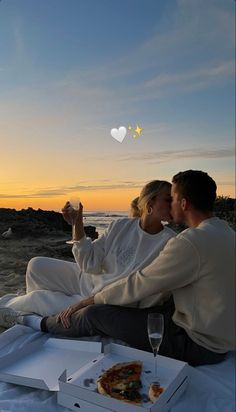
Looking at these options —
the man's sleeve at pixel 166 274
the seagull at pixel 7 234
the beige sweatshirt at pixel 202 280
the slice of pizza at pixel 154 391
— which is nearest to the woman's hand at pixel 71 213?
the man's sleeve at pixel 166 274

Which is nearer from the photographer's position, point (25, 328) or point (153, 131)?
point (25, 328)

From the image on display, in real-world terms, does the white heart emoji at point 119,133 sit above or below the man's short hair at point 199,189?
above

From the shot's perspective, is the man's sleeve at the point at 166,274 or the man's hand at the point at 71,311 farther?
the man's hand at the point at 71,311

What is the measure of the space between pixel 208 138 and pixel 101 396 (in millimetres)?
4625

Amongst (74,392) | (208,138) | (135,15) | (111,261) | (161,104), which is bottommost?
(74,392)

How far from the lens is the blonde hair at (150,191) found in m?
2.84

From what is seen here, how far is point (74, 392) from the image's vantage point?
1921 mm

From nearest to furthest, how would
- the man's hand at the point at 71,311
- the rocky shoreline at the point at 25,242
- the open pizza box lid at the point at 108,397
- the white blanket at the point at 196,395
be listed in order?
the open pizza box lid at the point at 108,397 → the white blanket at the point at 196,395 → the man's hand at the point at 71,311 → the rocky shoreline at the point at 25,242

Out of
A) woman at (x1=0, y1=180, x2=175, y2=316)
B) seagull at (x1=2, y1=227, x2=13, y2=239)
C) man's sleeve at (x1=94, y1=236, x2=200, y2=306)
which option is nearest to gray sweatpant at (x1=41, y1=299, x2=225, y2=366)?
man's sleeve at (x1=94, y1=236, x2=200, y2=306)

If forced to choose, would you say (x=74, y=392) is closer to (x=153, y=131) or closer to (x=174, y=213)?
(x=174, y=213)

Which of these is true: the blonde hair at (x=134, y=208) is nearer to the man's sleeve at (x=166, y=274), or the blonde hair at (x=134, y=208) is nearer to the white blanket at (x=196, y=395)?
the man's sleeve at (x=166, y=274)

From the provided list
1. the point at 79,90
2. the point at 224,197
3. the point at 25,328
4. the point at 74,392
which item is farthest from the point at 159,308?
the point at 224,197

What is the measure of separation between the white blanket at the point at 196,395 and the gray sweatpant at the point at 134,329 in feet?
0.30

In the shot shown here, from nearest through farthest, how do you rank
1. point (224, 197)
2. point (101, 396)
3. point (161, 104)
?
point (101, 396) → point (161, 104) → point (224, 197)
